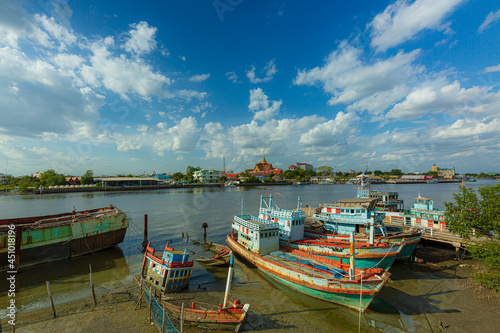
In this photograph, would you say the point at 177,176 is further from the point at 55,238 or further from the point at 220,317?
the point at 220,317

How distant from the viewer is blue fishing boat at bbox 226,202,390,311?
14.5 m

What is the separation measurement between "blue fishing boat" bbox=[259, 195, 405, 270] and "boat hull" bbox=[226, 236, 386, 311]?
4281 mm

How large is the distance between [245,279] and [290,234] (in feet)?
23.3

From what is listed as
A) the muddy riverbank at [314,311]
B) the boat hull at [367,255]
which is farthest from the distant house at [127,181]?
the boat hull at [367,255]

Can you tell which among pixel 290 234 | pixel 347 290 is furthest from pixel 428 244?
pixel 347 290

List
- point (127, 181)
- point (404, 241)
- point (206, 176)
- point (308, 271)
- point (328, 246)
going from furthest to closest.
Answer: point (206, 176), point (127, 181), point (404, 241), point (328, 246), point (308, 271)

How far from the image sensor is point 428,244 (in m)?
29.9

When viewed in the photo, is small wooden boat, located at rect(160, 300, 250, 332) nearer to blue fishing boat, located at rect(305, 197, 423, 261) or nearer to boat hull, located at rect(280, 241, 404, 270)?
boat hull, located at rect(280, 241, 404, 270)

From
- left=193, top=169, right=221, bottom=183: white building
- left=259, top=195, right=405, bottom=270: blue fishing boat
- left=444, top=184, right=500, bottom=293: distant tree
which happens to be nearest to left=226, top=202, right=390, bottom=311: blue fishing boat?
left=259, top=195, right=405, bottom=270: blue fishing boat

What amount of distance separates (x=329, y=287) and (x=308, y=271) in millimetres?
2331

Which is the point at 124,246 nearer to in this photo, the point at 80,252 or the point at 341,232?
A: the point at 80,252

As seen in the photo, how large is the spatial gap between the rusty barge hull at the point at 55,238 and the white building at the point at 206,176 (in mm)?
131066

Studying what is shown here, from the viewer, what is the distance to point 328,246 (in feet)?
70.4

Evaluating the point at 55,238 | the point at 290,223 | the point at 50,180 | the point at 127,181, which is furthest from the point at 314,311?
the point at 50,180
